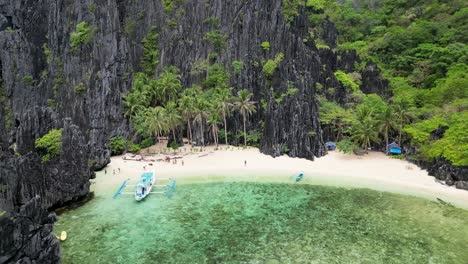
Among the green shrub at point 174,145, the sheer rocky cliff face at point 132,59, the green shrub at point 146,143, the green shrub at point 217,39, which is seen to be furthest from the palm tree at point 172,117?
the green shrub at point 217,39

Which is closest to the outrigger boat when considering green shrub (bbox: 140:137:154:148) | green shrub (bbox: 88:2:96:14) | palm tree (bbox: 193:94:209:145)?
green shrub (bbox: 140:137:154:148)

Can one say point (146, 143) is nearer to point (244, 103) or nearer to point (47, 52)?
point (244, 103)

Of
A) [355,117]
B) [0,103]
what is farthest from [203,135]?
[0,103]

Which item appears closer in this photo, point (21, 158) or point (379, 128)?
point (21, 158)

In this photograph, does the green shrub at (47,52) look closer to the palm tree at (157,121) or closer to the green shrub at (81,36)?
the green shrub at (81,36)

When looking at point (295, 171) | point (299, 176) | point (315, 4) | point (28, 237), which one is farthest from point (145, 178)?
point (315, 4)

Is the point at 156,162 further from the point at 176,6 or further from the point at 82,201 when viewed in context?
the point at 176,6
